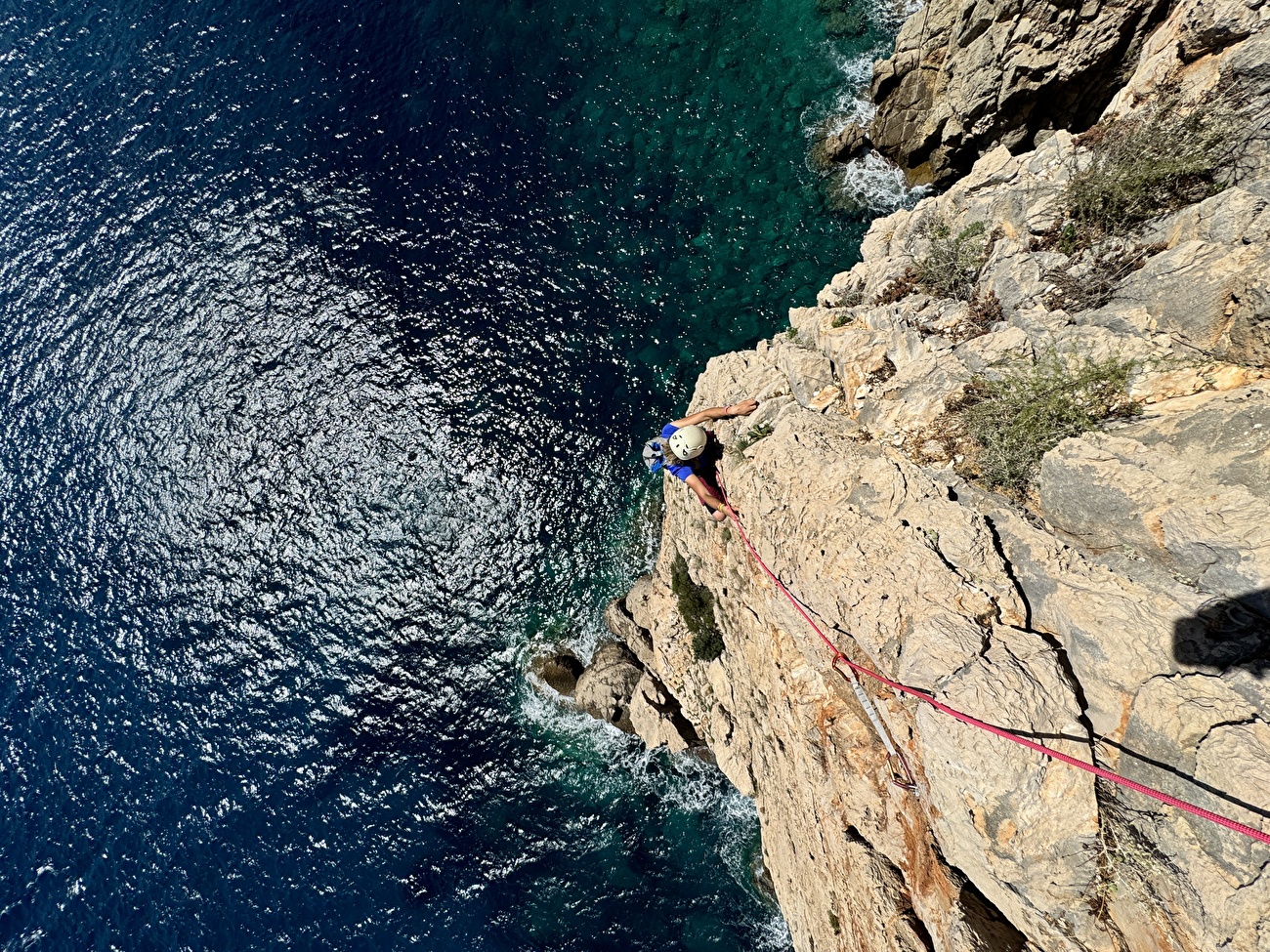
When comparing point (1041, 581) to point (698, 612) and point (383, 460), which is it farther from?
point (383, 460)

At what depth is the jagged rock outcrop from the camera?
15805 millimetres

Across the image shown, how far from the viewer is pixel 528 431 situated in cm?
2255

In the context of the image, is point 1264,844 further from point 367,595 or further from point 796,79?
point 796,79

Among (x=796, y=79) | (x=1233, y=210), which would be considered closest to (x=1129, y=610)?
(x=1233, y=210)

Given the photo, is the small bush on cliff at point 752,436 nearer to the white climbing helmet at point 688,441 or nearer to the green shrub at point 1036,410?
the white climbing helmet at point 688,441

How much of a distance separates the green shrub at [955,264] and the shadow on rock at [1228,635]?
7353 mm

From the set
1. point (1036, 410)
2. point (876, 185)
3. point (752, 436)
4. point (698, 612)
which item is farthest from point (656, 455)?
point (876, 185)

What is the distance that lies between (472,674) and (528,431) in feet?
30.2

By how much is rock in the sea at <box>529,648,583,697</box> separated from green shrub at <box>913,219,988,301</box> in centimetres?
1606

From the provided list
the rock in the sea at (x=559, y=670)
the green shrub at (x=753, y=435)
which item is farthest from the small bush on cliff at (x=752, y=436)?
the rock in the sea at (x=559, y=670)

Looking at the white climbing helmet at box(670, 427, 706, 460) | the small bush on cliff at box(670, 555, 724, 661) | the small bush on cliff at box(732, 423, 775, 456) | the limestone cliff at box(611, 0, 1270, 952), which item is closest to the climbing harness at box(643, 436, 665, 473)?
the white climbing helmet at box(670, 427, 706, 460)

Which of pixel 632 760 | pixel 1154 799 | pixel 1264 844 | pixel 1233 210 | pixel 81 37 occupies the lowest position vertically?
pixel 1264 844

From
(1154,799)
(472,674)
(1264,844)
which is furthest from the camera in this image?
(472,674)

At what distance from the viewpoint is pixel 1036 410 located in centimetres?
868
